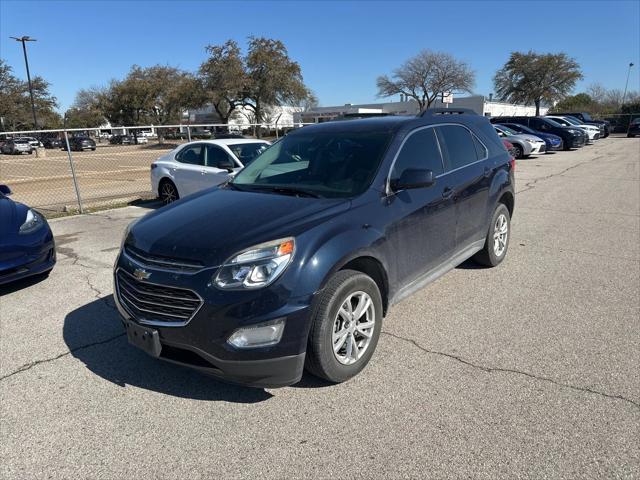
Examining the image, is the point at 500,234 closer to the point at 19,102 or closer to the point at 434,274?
the point at 434,274

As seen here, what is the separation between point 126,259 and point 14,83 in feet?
216

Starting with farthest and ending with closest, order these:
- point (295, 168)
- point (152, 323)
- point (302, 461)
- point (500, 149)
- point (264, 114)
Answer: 1. point (264, 114)
2. point (500, 149)
3. point (295, 168)
4. point (152, 323)
5. point (302, 461)

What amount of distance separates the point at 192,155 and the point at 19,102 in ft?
189

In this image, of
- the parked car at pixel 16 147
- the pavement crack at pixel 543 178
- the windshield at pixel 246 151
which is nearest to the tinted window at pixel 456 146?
the windshield at pixel 246 151

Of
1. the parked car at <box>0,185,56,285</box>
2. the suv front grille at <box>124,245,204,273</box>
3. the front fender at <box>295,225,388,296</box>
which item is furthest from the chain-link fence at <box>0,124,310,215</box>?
the front fender at <box>295,225,388,296</box>

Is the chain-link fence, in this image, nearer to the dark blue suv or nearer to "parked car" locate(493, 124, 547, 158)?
the dark blue suv

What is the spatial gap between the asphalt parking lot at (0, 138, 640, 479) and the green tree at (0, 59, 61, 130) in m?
59.2

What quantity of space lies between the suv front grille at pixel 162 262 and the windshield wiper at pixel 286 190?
110cm

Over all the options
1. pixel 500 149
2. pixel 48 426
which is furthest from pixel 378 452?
pixel 500 149

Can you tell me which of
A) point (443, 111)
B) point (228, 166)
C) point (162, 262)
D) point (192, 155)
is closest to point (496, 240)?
point (443, 111)

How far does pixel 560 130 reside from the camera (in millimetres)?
24984

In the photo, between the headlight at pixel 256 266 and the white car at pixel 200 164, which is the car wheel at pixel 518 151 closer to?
the white car at pixel 200 164

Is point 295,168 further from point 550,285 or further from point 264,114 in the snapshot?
point 264,114

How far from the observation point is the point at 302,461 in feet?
8.18
